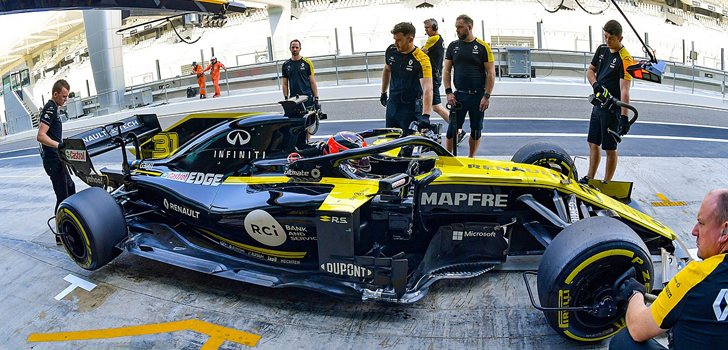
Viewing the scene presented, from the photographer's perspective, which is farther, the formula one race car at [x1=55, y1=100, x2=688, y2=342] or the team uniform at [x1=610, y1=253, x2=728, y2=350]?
the formula one race car at [x1=55, y1=100, x2=688, y2=342]

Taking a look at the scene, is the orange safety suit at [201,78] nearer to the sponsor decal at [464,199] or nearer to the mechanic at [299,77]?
the mechanic at [299,77]

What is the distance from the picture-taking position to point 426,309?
203 inches

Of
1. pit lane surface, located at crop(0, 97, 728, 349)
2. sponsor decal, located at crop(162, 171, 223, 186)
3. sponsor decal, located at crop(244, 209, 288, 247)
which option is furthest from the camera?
sponsor decal, located at crop(162, 171, 223, 186)

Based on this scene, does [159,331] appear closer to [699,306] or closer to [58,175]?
[58,175]

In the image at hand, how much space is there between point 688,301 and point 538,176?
2557 millimetres

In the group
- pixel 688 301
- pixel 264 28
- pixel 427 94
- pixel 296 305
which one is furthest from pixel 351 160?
pixel 264 28

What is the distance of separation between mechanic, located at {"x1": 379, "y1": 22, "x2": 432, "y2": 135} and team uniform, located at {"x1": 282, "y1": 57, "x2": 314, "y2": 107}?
2633 mm

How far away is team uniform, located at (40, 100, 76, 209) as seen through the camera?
691 cm

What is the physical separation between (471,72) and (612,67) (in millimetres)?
1723

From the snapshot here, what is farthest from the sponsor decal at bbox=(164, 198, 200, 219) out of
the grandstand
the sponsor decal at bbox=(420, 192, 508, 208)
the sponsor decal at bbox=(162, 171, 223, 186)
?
the grandstand

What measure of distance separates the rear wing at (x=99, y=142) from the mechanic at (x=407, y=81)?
114 inches

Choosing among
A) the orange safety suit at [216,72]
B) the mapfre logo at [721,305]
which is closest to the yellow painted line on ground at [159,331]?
the mapfre logo at [721,305]

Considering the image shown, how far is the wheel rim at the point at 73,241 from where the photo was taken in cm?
607

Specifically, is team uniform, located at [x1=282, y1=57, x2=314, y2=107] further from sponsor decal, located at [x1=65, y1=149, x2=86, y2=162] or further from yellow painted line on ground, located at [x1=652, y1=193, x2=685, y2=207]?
yellow painted line on ground, located at [x1=652, y1=193, x2=685, y2=207]
